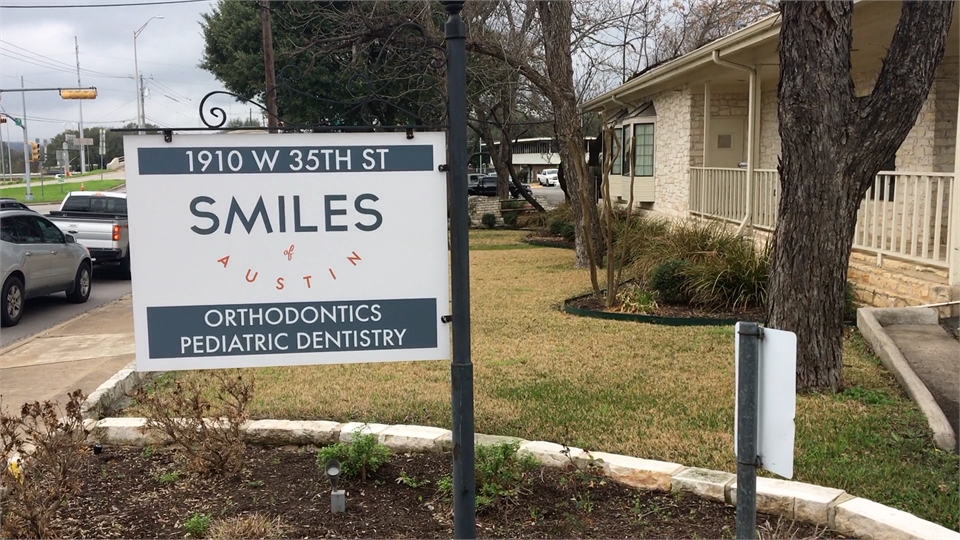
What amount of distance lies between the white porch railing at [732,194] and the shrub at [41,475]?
941 centimetres

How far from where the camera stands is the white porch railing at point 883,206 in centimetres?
834

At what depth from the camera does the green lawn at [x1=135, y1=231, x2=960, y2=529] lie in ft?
14.3

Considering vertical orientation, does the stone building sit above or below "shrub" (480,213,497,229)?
above

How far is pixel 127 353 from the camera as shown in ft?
28.0

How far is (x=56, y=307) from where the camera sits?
12.2 meters

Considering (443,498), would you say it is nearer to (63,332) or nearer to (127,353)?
(127,353)

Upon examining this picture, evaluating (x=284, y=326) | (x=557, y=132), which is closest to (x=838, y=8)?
(x=284, y=326)

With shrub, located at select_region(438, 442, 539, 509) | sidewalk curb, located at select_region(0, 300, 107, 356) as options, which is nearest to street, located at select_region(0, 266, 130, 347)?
sidewalk curb, located at select_region(0, 300, 107, 356)

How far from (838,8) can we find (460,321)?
3.77 m

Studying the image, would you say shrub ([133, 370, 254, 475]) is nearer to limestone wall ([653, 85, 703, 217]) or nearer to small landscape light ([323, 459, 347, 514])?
small landscape light ([323, 459, 347, 514])

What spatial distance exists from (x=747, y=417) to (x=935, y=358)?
196 inches

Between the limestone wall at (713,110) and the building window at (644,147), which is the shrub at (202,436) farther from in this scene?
the building window at (644,147)

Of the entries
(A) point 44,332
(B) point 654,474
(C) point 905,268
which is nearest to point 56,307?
(A) point 44,332

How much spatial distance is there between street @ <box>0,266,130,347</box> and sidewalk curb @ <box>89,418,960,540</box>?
5777 mm
